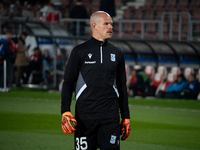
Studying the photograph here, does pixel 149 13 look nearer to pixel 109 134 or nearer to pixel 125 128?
pixel 125 128

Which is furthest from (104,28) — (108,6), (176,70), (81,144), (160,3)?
(160,3)

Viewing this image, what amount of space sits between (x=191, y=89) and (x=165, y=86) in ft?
3.26

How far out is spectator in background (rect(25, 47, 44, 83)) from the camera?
59.8 feet

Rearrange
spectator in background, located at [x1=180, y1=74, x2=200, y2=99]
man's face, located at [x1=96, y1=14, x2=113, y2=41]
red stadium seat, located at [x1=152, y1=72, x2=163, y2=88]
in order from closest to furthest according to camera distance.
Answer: man's face, located at [x1=96, y1=14, x2=113, y2=41] → spectator in background, located at [x1=180, y1=74, x2=200, y2=99] → red stadium seat, located at [x1=152, y1=72, x2=163, y2=88]

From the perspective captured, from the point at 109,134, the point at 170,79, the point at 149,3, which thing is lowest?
the point at 170,79

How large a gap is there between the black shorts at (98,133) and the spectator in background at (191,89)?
439 inches

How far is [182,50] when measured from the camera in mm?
16703

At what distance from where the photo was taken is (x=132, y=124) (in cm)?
1016

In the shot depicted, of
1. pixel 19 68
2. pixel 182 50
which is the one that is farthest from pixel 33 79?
pixel 182 50

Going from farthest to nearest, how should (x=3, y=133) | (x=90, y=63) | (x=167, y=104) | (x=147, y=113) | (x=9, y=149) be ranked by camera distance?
(x=167, y=104) < (x=147, y=113) < (x=3, y=133) < (x=9, y=149) < (x=90, y=63)

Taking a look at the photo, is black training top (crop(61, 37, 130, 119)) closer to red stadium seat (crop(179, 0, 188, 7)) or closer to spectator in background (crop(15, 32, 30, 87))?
spectator in background (crop(15, 32, 30, 87))

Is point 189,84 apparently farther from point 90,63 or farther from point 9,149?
point 90,63

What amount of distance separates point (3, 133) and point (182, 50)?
9.83 meters

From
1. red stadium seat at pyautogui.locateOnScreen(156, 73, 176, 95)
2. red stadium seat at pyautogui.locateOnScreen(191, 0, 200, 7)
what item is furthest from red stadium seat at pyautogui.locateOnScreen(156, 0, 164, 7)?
red stadium seat at pyautogui.locateOnScreen(156, 73, 176, 95)
